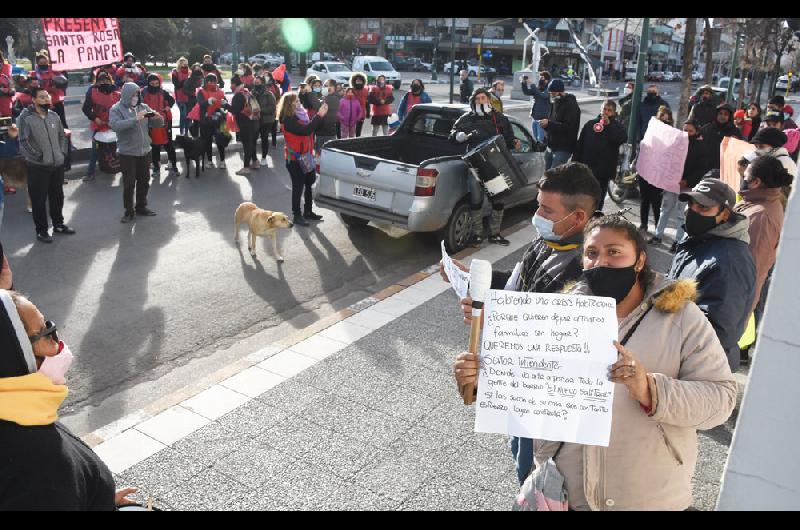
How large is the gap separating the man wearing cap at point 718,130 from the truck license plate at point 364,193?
14.3 ft

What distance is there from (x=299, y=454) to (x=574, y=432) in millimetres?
2481

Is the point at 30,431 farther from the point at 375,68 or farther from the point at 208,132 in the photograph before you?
the point at 375,68

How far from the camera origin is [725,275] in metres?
3.18

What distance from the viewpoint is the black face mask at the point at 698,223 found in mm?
3461

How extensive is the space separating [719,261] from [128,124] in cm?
816

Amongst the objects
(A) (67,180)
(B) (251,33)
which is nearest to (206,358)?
(A) (67,180)

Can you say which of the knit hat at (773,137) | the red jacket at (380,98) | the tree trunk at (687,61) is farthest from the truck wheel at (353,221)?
the tree trunk at (687,61)

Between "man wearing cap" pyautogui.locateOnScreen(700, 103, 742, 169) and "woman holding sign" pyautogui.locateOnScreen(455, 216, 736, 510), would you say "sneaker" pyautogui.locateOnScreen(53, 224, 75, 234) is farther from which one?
"man wearing cap" pyautogui.locateOnScreen(700, 103, 742, 169)

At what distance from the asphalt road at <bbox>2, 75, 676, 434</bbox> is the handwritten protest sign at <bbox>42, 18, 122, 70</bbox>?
Answer: 2209 millimetres

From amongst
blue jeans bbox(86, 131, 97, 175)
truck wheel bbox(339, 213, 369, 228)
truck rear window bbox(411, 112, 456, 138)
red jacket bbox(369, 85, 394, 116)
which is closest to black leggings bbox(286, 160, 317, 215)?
truck wheel bbox(339, 213, 369, 228)

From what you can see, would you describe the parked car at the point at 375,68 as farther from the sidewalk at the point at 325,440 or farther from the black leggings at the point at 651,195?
the sidewalk at the point at 325,440

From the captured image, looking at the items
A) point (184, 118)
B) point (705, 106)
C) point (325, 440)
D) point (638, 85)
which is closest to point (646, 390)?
point (325, 440)

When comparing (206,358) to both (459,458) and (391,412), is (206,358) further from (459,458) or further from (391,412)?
(459,458)

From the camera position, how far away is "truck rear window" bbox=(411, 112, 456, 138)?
10062 millimetres
